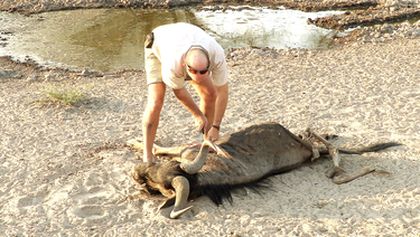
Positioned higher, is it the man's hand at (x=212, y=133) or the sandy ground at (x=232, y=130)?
the man's hand at (x=212, y=133)

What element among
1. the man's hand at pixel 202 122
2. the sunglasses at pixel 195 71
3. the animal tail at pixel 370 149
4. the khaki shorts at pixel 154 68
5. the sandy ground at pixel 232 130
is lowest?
the sandy ground at pixel 232 130

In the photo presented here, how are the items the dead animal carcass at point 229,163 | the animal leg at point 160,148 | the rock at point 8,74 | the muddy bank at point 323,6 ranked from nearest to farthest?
the dead animal carcass at point 229,163 → the animal leg at point 160,148 → the rock at point 8,74 → the muddy bank at point 323,6

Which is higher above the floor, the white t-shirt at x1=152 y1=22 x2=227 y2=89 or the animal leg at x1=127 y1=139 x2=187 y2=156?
the white t-shirt at x1=152 y1=22 x2=227 y2=89

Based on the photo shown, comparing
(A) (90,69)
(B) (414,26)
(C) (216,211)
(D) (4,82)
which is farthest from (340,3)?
(C) (216,211)

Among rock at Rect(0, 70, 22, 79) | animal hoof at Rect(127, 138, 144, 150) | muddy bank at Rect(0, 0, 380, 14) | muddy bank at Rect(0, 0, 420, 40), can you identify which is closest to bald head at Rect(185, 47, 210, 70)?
animal hoof at Rect(127, 138, 144, 150)

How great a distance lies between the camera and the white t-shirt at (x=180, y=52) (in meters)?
4.50

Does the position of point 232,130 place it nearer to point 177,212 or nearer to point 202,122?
point 202,122

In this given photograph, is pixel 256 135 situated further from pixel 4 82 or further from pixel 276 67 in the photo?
pixel 4 82

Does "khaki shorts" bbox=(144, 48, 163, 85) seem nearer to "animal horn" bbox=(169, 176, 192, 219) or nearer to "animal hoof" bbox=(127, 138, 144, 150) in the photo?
"animal horn" bbox=(169, 176, 192, 219)

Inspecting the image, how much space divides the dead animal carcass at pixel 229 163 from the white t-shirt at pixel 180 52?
55 centimetres

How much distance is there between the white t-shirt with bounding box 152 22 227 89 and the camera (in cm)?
450

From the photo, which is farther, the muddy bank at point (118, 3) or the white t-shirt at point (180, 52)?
the muddy bank at point (118, 3)

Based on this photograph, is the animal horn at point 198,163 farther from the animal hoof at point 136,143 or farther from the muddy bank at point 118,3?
the muddy bank at point 118,3

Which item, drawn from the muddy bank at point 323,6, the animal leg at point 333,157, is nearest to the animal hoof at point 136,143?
the animal leg at point 333,157
